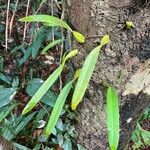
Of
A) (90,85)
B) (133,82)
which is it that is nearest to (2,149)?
(90,85)

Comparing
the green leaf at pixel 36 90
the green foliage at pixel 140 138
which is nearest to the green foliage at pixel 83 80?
the green leaf at pixel 36 90

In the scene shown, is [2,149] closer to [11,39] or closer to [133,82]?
[133,82]

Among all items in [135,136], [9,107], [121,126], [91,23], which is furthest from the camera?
[135,136]

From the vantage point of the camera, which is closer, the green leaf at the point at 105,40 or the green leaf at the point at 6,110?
the green leaf at the point at 105,40

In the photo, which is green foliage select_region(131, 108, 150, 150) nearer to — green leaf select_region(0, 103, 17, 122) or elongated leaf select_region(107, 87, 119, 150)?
green leaf select_region(0, 103, 17, 122)

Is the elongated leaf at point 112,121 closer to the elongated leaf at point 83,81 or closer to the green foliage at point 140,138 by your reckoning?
the elongated leaf at point 83,81

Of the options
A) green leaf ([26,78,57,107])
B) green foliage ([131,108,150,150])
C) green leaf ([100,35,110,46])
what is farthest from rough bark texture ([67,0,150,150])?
green foliage ([131,108,150,150])

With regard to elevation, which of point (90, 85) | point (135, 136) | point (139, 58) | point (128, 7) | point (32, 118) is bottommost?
point (135, 136)
